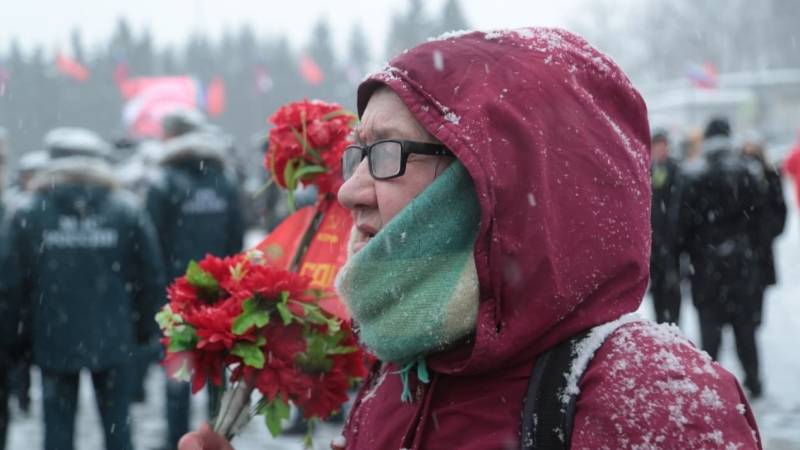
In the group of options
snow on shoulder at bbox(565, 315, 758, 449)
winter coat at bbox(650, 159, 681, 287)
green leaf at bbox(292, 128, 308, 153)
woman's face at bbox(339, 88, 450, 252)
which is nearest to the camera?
snow on shoulder at bbox(565, 315, 758, 449)

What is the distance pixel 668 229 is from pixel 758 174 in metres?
0.79

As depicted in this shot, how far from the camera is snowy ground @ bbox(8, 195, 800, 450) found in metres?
5.90

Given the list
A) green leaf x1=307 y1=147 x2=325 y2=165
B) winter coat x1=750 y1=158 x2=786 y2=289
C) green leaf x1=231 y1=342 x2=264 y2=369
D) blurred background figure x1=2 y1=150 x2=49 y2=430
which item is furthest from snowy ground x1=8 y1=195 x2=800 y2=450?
green leaf x1=231 y1=342 x2=264 y2=369

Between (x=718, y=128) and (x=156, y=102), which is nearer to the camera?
(x=718, y=128)

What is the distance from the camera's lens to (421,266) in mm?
1636

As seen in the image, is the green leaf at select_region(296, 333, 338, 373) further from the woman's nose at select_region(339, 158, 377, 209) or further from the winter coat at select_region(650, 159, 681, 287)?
the winter coat at select_region(650, 159, 681, 287)

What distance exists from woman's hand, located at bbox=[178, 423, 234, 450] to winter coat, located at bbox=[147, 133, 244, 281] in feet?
11.9

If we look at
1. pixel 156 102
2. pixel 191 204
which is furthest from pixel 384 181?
pixel 156 102

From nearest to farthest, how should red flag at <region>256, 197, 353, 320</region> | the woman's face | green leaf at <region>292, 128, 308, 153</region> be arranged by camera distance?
1. the woman's face
2. red flag at <region>256, 197, 353, 320</region>
3. green leaf at <region>292, 128, 308, 153</region>

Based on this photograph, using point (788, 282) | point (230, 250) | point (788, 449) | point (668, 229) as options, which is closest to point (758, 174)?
point (668, 229)

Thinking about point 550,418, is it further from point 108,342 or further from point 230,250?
point 230,250

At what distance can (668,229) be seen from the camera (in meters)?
7.19

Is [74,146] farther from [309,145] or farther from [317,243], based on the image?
[317,243]

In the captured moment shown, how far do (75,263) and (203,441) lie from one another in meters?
2.86
